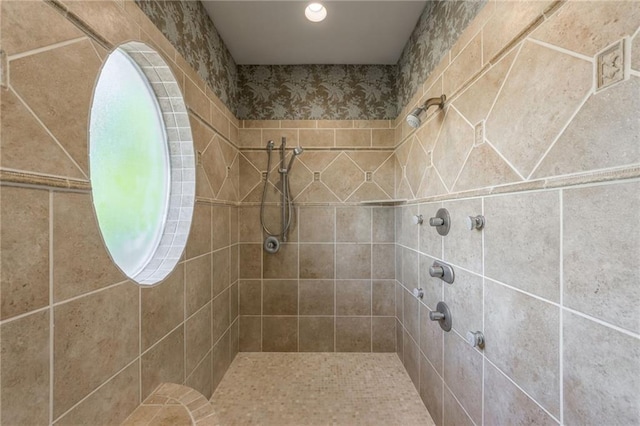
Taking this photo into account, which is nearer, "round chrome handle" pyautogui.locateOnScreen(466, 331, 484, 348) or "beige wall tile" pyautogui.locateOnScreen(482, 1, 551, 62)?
"beige wall tile" pyautogui.locateOnScreen(482, 1, 551, 62)

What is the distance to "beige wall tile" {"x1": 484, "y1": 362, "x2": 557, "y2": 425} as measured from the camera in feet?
2.29

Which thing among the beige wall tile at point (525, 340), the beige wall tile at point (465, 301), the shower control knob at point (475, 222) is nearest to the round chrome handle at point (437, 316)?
the beige wall tile at point (465, 301)

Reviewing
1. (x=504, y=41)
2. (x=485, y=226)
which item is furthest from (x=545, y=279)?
(x=504, y=41)

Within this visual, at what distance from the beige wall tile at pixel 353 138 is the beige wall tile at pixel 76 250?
1.69m

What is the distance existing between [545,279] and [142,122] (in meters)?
1.64

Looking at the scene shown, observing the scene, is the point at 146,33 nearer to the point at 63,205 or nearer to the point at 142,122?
the point at 142,122

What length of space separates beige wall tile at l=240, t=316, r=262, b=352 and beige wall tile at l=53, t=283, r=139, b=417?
47.8 inches

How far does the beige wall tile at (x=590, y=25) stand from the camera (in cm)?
50

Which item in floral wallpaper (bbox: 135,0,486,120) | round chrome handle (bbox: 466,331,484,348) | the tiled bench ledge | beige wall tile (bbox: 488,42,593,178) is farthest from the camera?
floral wallpaper (bbox: 135,0,486,120)

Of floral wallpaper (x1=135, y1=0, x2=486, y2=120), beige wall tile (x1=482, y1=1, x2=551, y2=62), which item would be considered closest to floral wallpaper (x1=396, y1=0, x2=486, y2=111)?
floral wallpaper (x1=135, y1=0, x2=486, y2=120)

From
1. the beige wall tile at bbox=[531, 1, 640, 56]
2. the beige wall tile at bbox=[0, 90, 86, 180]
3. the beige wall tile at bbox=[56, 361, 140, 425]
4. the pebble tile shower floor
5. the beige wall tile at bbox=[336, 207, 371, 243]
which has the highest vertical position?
the beige wall tile at bbox=[531, 1, 640, 56]

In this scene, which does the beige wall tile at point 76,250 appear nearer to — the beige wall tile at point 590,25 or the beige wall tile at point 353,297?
the beige wall tile at point 590,25

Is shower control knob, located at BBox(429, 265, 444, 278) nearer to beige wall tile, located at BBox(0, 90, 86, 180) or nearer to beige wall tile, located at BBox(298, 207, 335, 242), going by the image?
beige wall tile, located at BBox(298, 207, 335, 242)

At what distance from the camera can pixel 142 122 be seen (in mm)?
1179
